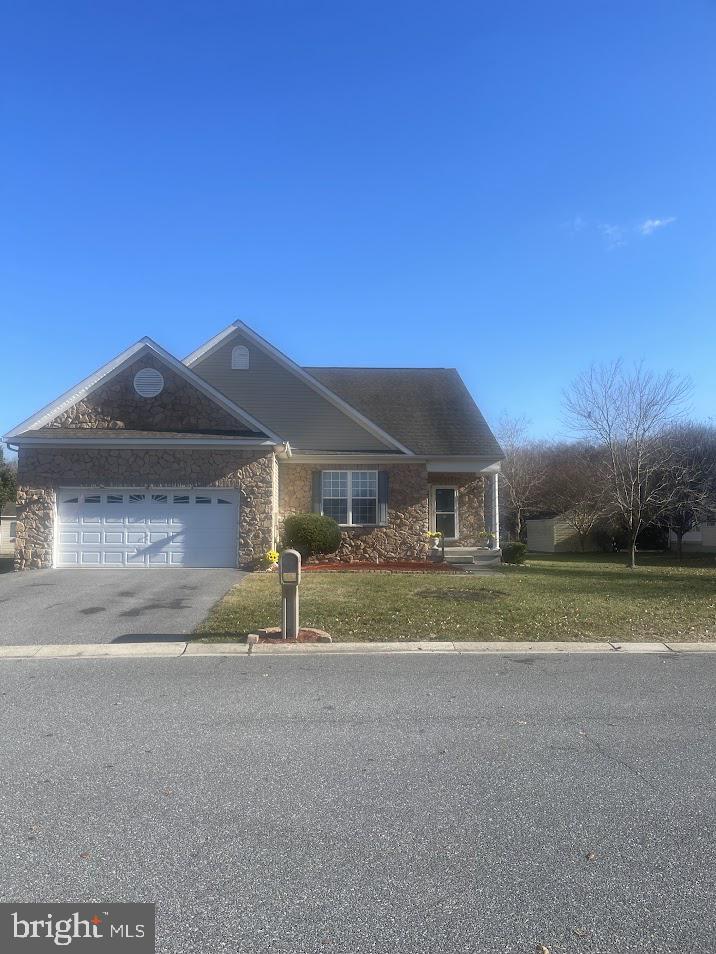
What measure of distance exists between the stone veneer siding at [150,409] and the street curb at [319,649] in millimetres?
10049

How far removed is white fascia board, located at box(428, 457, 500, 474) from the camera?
2245 cm

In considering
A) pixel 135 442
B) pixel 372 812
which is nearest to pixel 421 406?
pixel 135 442

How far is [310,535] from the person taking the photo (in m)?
19.3

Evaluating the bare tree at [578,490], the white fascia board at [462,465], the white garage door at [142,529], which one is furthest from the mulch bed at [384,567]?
the bare tree at [578,490]

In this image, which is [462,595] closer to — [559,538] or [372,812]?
[372,812]

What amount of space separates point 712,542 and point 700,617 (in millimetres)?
27296

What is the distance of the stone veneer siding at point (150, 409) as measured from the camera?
1859cm

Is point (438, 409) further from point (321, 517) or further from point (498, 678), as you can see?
point (498, 678)

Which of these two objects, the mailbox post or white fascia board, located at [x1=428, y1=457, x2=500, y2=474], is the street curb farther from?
white fascia board, located at [x1=428, y1=457, x2=500, y2=474]

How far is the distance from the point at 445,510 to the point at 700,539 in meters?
20.6

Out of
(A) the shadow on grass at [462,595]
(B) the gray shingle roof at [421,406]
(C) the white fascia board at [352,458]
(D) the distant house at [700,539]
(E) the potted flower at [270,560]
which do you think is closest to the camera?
(A) the shadow on grass at [462,595]

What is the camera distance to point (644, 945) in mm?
3000

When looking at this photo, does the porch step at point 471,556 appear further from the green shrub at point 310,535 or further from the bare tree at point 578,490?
the bare tree at point 578,490

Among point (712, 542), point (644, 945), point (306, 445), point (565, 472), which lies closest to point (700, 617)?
point (644, 945)
